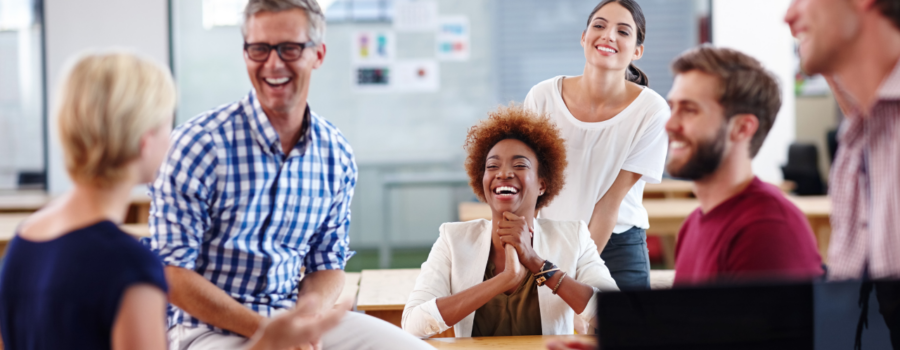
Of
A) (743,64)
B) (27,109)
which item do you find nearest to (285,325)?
(743,64)

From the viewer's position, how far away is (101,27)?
224 inches

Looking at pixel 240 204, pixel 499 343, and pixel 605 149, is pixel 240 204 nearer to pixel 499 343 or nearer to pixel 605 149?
pixel 499 343

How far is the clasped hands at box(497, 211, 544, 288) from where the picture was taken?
6.34 feet

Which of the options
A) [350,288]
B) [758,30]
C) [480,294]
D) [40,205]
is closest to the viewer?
[480,294]

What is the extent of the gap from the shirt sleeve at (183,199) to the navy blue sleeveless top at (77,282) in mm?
619

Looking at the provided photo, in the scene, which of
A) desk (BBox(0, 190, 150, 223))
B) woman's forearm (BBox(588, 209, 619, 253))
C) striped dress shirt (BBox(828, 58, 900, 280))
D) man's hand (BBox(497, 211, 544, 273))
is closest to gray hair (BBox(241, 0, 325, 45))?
man's hand (BBox(497, 211, 544, 273))

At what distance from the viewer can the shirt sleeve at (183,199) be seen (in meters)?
1.68

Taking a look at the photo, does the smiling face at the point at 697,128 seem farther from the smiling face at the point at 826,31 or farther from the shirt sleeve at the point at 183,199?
the shirt sleeve at the point at 183,199

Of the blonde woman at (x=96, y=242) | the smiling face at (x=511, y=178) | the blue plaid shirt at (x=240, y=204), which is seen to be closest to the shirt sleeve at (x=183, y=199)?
the blue plaid shirt at (x=240, y=204)

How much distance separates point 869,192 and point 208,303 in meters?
1.41

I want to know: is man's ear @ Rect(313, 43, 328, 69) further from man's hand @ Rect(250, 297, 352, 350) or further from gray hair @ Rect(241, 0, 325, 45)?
man's hand @ Rect(250, 297, 352, 350)

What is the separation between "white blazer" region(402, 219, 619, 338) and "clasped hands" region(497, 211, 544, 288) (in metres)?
0.09

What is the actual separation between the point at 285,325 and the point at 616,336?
53 cm

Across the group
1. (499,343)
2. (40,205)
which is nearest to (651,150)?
(499,343)
